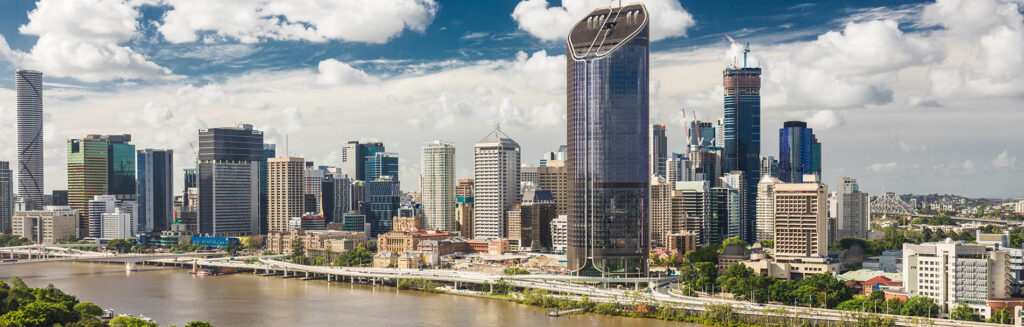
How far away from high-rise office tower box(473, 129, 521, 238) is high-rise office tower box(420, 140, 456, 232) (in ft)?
32.0

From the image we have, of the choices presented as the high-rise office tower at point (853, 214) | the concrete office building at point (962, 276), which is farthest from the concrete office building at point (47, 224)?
the concrete office building at point (962, 276)

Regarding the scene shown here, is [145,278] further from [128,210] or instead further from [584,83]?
[128,210]

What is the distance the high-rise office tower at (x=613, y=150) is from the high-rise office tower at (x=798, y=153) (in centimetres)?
7018

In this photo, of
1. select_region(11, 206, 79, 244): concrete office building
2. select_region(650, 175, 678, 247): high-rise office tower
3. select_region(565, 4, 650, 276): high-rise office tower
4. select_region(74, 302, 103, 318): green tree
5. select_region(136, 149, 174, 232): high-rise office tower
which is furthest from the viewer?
select_region(136, 149, 174, 232): high-rise office tower

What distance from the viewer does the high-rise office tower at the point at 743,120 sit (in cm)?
12081

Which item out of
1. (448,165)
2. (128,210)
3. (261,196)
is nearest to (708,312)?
(448,165)

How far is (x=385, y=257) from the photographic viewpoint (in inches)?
3056

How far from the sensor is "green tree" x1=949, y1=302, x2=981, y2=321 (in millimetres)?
41750

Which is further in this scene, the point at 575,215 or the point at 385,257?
the point at 385,257

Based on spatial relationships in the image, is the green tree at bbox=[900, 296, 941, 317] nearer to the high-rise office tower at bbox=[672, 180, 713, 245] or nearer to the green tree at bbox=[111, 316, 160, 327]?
the green tree at bbox=[111, 316, 160, 327]

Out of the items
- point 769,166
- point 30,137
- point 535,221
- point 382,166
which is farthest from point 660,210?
point 30,137

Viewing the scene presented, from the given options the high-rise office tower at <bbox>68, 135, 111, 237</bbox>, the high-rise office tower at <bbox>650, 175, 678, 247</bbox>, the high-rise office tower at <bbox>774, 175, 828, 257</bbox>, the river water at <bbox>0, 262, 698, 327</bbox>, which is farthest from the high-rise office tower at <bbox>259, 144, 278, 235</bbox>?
the high-rise office tower at <bbox>774, 175, 828, 257</bbox>

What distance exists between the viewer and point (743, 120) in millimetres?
120938

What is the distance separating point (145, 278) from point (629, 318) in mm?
43437
